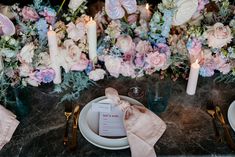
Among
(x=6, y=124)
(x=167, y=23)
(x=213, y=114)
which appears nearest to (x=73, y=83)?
(x=6, y=124)

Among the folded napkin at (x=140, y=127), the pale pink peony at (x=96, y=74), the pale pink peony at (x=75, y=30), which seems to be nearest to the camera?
the folded napkin at (x=140, y=127)

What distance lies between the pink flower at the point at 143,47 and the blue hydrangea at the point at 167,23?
7cm

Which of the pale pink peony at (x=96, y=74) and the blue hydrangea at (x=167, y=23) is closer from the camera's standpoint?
the blue hydrangea at (x=167, y=23)

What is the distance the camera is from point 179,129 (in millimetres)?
1278

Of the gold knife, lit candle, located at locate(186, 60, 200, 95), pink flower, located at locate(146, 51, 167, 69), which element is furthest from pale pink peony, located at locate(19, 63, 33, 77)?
lit candle, located at locate(186, 60, 200, 95)

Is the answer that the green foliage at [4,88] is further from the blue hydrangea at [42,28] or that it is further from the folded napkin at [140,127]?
the folded napkin at [140,127]

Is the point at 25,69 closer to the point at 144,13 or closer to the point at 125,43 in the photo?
the point at 125,43

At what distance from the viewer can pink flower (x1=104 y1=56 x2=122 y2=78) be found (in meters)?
1.35

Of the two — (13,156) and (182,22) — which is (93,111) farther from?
(182,22)

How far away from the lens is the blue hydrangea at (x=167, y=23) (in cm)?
129

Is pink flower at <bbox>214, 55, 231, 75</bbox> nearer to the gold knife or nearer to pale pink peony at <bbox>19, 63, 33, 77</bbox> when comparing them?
the gold knife

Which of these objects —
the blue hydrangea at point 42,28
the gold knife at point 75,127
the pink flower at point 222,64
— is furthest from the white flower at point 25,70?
the pink flower at point 222,64

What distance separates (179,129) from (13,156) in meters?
0.59

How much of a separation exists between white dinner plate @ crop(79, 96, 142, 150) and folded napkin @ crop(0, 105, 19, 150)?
24 centimetres
